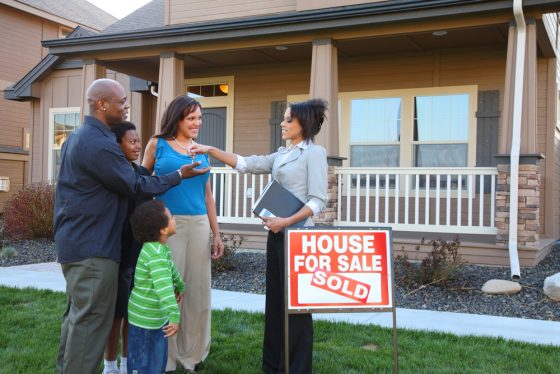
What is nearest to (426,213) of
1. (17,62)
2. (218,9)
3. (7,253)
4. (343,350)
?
(343,350)

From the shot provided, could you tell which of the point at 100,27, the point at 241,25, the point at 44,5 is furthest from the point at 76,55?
the point at 100,27

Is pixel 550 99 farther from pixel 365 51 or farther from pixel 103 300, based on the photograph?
pixel 103 300

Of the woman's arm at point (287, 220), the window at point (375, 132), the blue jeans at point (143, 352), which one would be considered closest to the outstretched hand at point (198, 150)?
the woman's arm at point (287, 220)

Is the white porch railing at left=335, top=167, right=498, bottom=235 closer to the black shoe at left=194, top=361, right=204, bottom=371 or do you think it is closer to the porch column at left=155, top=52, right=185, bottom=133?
the porch column at left=155, top=52, right=185, bottom=133

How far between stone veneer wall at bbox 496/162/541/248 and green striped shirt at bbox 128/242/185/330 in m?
5.75

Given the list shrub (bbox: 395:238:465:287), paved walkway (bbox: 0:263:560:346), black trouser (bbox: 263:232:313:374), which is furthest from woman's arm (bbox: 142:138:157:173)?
shrub (bbox: 395:238:465:287)

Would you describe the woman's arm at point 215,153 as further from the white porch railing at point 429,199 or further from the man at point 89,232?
the white porch railing at point 429,199

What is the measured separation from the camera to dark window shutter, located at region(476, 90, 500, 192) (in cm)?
948

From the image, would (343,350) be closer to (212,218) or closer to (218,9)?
(212,218)

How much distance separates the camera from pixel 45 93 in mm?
14539

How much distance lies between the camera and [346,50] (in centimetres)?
1005

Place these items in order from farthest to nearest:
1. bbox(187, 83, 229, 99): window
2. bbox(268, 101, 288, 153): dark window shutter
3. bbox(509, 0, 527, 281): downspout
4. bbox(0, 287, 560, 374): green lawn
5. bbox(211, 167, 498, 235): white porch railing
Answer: bbox(187, 83, 229, 99): window, bbox(268, 101, 288, 153): dark window shutter, bbox(211, 167, 498, 235): white porch railing, bbox(509, 0, 527, 281): downspout, bbox(0, 287, 560, 374): green lawn

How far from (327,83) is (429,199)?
106 inches

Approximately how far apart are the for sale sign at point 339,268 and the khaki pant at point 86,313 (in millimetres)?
1163
